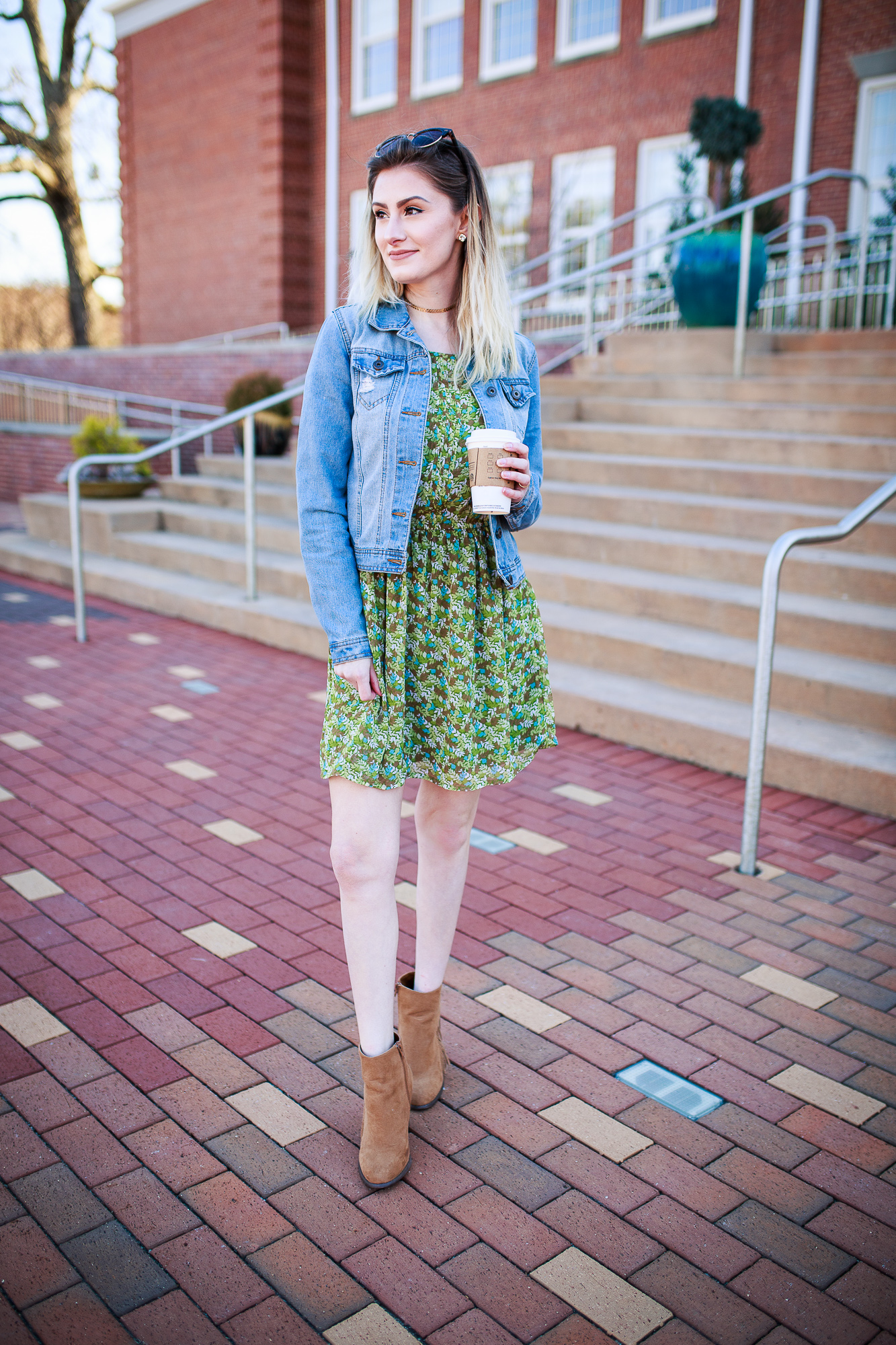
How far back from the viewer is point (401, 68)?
16.0 metres

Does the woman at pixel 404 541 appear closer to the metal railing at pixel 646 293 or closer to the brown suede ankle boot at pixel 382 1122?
the brown suede ankle boot at pixel 382 1122

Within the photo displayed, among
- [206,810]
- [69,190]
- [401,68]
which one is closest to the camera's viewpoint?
[206,810]

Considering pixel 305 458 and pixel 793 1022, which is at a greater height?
pixel 305 458

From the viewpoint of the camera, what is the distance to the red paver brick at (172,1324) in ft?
5.43

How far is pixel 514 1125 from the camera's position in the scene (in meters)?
2.20

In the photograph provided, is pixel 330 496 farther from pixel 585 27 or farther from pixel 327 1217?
pixel 585 27

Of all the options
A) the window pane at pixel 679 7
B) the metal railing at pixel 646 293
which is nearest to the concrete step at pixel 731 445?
the metal railing at pixel 646 293

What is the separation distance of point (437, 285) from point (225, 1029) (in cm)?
175

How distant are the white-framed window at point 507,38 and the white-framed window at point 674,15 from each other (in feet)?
6.17

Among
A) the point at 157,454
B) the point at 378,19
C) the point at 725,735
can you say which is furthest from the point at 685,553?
the point at 378,19

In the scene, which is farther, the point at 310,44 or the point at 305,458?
the point at 310,44

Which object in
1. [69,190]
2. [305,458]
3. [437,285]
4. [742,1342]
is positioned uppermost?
[69,190]

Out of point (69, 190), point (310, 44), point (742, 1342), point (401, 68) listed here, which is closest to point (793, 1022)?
point (742, 1342)

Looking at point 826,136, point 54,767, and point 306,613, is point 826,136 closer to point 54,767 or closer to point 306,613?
point 306,613
